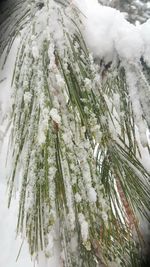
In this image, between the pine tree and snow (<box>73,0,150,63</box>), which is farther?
snow (<box>73,0,150,63</box>)

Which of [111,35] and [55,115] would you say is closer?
[55,115]

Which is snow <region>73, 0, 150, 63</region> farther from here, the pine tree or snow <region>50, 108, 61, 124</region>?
snow <region>50, 108, 61, 124</region>

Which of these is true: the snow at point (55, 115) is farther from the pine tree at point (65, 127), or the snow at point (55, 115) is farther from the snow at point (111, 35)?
the snow at point (111, 35)

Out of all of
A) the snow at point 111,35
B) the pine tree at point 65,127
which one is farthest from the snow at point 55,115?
the snow at point 111,35

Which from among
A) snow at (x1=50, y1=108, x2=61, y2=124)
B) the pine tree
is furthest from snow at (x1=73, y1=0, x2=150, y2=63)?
snow at (x1=50, y1=108, x2=61, y2=124)

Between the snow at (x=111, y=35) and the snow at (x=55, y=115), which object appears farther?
the snow at (x=111, y=35)

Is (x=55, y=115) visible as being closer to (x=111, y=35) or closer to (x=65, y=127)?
(x=65, y=127)

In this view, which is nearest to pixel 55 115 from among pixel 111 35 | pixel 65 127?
pixel 65 127

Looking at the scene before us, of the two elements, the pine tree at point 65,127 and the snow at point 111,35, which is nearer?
the pine tree at point 65,127
